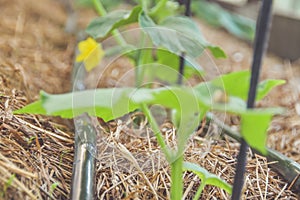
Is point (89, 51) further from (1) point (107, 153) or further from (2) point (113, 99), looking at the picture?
(2) point (113, 99)

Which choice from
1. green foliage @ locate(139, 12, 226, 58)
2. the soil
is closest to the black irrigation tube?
the soil

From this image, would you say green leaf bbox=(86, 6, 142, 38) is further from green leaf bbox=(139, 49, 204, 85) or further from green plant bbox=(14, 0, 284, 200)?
green leaf bbox=(139, 49, 204, 85)

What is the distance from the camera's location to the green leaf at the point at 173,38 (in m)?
0.88

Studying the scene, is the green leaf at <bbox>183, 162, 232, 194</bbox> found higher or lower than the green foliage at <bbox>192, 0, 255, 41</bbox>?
lower

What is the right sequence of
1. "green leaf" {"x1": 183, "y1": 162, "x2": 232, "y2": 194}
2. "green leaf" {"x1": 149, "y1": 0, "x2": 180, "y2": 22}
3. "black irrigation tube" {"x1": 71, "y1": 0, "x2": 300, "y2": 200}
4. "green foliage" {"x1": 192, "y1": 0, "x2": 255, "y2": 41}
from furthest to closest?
"green foliage" {"x1": 192, "y1": 0, "x2": 255, "y2": 41}
"green leaf" {"x1": 149, "y1": 0, "x2": 180, "y2": 22}
"green leaf" {"x1": 183, "y1": 162, "x2": 232, "y2": 194}
"black irrigation tube" {"x1": 71, "y1": 0, "x2": 300, "y2": 200}

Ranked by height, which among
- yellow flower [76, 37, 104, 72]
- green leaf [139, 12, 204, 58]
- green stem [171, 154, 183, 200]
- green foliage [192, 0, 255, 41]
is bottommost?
green stem [171, 154, 183, 200]

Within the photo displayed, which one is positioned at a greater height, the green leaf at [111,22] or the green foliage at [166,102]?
the green leaf at [111,22]

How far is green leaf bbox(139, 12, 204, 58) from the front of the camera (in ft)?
2.89

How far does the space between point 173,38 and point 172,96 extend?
1.16 feet

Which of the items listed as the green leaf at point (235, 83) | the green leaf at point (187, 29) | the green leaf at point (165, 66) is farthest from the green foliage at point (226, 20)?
the green leaf at point (235, 83)

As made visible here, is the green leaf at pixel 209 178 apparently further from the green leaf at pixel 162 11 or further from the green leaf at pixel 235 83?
the green leaf at pixel 162 11

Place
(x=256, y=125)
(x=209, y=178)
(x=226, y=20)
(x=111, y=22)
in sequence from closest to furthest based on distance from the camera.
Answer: (x=256, y=125) < (x=209, y=178) < (x=111, y=22) < (x=226, y=20)

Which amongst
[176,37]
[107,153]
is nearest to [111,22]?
[176,37]

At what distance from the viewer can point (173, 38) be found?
35.0 inches
